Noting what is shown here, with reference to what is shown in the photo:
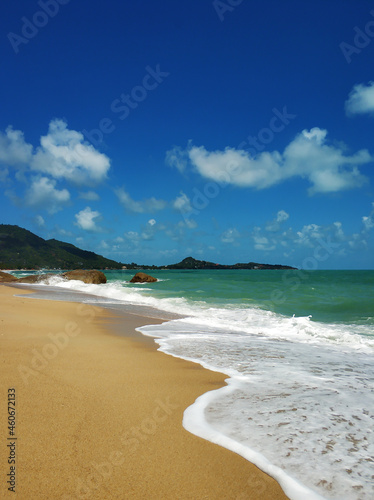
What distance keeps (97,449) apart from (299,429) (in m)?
2.04

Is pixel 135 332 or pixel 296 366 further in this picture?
pixel 135 332

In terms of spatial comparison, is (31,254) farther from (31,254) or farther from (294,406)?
(294,406)

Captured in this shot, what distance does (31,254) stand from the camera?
5217 inches

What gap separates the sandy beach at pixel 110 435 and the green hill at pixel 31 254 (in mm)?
123371

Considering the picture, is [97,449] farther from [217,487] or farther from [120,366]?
[120,366]

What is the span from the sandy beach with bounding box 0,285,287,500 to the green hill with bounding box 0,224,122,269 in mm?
123371

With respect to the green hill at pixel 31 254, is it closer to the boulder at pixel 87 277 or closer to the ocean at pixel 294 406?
the boulder at pixel 87 277

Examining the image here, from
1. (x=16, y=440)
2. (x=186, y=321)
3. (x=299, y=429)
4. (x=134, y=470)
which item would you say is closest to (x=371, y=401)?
(x=299, y=429)

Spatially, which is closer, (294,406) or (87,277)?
(294,406)

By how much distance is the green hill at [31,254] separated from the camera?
409ft

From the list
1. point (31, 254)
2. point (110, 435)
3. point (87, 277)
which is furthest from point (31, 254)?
point (110, 435)

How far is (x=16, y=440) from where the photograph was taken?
266cm

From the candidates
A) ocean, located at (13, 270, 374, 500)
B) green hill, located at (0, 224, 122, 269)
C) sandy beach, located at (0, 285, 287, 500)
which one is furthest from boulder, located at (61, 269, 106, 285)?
green hill, located at (0, 224, 122, 269)

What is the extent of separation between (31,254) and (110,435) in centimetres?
14541
